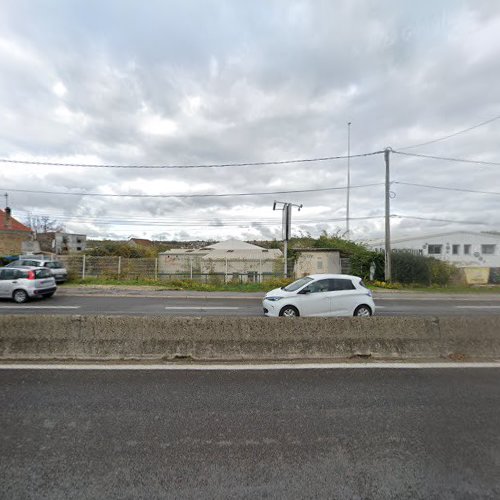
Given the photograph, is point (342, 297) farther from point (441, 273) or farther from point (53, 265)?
point (53, 265)

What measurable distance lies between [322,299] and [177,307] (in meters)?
6.21

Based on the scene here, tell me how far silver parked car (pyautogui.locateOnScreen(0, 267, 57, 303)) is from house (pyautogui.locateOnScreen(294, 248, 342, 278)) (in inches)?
590

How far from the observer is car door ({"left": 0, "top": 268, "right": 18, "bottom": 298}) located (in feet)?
42.9

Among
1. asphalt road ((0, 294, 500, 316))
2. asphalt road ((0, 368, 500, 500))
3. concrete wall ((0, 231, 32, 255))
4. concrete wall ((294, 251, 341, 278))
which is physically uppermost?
concrete wall ((0, 231, 32, 255))

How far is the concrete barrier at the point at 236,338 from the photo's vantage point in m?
4.95

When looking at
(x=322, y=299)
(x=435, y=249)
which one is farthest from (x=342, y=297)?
(x=435, y=249)

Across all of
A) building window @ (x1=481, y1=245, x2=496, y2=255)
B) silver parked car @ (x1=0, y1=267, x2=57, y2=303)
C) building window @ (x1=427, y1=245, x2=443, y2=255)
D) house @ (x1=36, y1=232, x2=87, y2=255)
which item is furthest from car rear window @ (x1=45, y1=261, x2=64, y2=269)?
building window @ (x1=481, y1=245, x2=496, y2=255)

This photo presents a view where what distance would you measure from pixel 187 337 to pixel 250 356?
1075 millimetres

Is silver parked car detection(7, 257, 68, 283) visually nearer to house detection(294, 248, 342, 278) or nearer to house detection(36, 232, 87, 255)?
house detection(294, 248, 342, 278)

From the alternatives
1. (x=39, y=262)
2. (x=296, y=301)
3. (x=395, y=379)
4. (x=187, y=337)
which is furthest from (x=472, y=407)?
(x=39, y=262)

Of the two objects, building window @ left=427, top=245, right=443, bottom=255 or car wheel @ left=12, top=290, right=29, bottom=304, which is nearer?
car wheel @ left=12, top=290, right=29, bottom=304

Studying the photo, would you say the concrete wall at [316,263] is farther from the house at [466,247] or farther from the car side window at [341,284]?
the house at [466,247]

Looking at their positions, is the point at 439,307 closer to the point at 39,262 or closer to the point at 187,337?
the point at 187,337

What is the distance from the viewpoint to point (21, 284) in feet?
42.8
